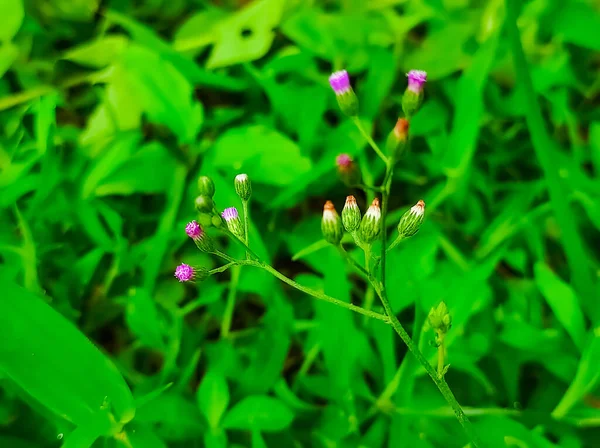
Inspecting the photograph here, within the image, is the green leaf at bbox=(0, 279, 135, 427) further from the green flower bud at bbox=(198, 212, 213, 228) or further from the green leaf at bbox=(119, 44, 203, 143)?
the green leaf at bbox=(119, 44, 203, 143)

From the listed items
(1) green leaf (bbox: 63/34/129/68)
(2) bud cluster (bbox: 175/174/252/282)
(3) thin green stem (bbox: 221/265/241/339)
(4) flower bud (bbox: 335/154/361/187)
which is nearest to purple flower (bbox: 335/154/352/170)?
(4) flower bud (bbox: 335/154/361/187)

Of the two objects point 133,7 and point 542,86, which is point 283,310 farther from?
point 133,7

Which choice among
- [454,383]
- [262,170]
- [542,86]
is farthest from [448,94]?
[454,383]

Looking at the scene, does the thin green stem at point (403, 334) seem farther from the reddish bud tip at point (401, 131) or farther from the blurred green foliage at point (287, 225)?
the blurred green foliage at point (287, 225)

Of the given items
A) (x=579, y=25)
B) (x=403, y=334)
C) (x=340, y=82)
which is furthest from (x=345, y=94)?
(x=579, y=25)

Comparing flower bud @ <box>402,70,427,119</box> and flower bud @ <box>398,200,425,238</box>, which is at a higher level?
flower bud @ <box>402,70,427,119</box>

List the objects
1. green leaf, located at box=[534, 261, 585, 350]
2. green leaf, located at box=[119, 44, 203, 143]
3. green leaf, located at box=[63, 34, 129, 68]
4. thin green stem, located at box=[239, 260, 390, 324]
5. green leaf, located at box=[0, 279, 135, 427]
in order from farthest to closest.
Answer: green leaf, located at box=[63, 34, 129, 68] < green leaf, located at box=[119, 44, 203, 143] < green leaf, located at box=[534, 261, 585, 350] < green leaf, located at box=[0, 279, 135, 427] < thin green stem, located at box=[239, 260, 390, 324]

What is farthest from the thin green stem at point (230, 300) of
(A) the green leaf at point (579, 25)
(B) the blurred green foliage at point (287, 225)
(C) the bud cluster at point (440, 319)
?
(A) the green leaf at point (579, 25)
